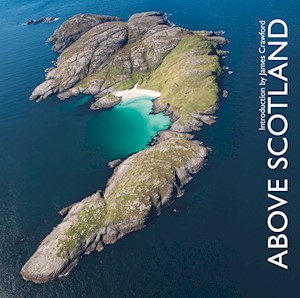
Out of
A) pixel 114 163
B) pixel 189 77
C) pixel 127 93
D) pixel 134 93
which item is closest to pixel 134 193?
pixel 114 163

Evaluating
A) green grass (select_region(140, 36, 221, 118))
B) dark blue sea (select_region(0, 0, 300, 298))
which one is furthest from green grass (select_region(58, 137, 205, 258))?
green grass (select_region(140, 36, 221, 118))

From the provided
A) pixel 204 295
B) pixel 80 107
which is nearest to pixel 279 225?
pixel 204 295

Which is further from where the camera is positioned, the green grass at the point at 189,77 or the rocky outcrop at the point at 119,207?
the green grass at the point at 189,77

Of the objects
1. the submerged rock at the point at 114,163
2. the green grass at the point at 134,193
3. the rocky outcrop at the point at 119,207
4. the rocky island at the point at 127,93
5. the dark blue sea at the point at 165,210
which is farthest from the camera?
the submerged rock at the point at 114,163

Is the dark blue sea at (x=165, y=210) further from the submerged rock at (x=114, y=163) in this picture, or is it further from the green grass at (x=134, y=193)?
the green grass at (x=134, y=193)

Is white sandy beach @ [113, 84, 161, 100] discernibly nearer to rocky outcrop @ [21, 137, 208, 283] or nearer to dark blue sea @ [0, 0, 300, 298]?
dark blue sea @ [0, 0, 300, 298]

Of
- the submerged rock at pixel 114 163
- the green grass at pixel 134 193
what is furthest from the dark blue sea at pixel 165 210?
the green grass at pixel 134 193
